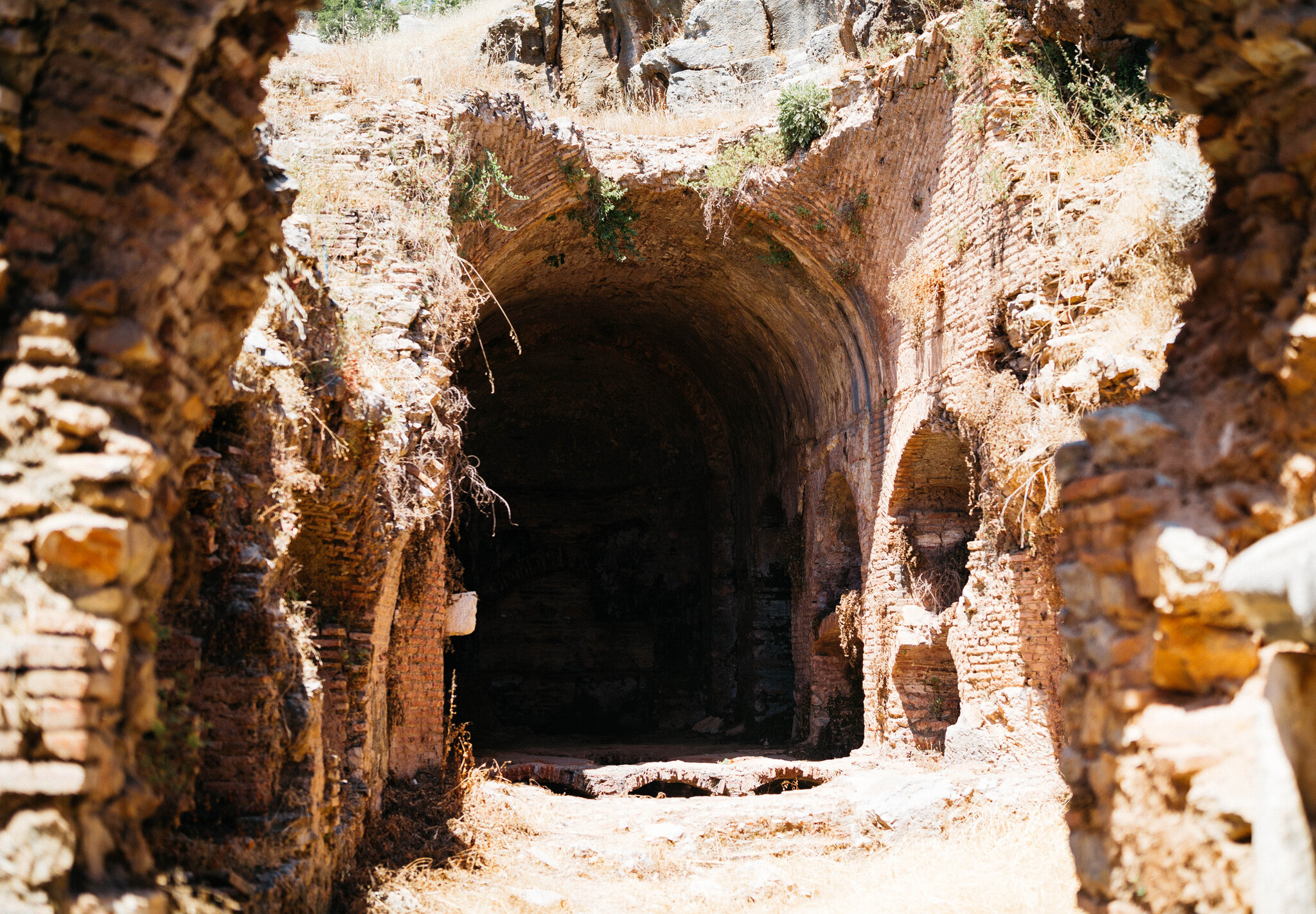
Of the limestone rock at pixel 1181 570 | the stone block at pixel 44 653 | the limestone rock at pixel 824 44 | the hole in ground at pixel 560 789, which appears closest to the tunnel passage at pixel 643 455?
the limestone rock at pixel 824 44

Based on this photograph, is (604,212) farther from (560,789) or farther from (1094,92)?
(560,789)

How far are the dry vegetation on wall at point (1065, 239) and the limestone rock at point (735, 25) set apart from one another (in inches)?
231

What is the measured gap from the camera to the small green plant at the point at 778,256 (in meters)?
11.9

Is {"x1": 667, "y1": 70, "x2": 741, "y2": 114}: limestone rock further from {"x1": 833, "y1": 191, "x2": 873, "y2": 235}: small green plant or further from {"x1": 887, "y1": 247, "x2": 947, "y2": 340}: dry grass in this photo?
{"x1": 887, "y1": 247, "x2": 947, "y2": 340}: dry grass

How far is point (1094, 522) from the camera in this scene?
3.82m

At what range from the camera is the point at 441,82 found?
1095 centimetres

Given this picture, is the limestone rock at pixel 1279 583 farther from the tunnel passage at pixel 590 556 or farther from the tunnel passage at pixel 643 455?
the tunnel passage at pixel 590 556

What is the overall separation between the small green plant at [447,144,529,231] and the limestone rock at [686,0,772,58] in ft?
20.6

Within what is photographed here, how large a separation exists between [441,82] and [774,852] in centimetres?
838

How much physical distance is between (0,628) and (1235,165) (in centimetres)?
433

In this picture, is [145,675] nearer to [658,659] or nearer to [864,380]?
[864,380]

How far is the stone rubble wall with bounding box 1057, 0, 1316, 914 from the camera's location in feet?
9.73

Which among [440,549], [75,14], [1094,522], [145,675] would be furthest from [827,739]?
[75,14]

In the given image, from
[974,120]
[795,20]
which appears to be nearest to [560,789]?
[974,120]
